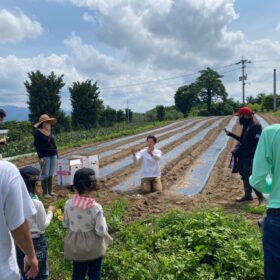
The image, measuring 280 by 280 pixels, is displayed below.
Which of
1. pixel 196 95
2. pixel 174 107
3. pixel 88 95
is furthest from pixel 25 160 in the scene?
pixel 174 107

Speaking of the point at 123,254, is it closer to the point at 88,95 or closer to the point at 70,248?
the point at 70,248

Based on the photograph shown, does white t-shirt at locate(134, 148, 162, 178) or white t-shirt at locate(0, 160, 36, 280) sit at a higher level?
white t-shirt at locate(0, 160, 36, 280)

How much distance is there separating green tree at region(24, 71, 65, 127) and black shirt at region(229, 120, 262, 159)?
93.0 ft

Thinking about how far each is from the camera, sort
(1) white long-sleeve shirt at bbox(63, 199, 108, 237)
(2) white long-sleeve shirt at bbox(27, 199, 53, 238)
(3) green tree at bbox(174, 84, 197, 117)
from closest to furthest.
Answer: (2) white long-sleeve shirt at bbox(27, 199, 53, 238) → (1) white long-sleeve shirt at bbox(63, 199, 108, 237) → (3) green tree at bbox(174, 84, 197, 117)

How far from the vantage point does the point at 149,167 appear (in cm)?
788

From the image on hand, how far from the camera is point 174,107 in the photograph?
74812 mm

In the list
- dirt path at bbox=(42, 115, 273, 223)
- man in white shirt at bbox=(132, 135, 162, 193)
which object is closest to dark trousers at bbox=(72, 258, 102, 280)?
dirt path at bbox=(42, 115, 273, 223)

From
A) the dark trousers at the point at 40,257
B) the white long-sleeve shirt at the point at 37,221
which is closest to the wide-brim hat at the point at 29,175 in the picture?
the white long-sleeve shirt at the point at 37,221

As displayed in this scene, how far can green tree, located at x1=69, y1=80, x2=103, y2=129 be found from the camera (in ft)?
126

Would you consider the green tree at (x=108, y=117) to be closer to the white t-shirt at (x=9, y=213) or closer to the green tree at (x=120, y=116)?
the green tree at (x=120, y=116)

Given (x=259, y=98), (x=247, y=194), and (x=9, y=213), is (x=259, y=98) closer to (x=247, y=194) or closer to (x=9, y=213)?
(x=247, y=194)

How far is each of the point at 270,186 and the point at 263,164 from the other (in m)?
0.17

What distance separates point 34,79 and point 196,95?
3904cm

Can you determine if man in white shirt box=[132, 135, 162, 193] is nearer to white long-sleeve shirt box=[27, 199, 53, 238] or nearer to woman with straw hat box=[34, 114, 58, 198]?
woman with straw hat box=[34, 114, 58, 198]
